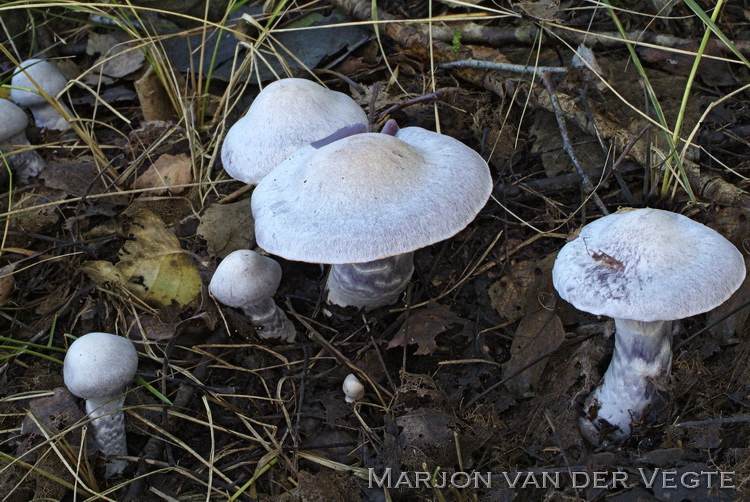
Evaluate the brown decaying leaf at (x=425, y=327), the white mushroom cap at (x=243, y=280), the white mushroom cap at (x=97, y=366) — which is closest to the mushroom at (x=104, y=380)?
the white mushroom cap at (x=97, y=366)

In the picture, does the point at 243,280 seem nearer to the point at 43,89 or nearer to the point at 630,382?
the point at 630,382

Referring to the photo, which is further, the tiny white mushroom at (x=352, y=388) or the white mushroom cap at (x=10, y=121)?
the white mushroom cap at (x=10, y=121)

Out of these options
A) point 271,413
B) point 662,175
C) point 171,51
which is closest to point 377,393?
point 271,413

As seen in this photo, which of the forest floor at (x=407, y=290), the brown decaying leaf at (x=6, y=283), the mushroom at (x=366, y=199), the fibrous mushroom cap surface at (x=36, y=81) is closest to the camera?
the mushroom at (x=366, y=199)

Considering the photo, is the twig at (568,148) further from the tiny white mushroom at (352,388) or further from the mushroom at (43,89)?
the mushroom at (43,89)

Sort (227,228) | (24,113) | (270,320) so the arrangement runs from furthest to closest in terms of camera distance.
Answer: (24,113), (227,228), (270,320)

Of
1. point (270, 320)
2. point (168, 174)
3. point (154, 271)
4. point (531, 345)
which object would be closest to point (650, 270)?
point (531, 345)
